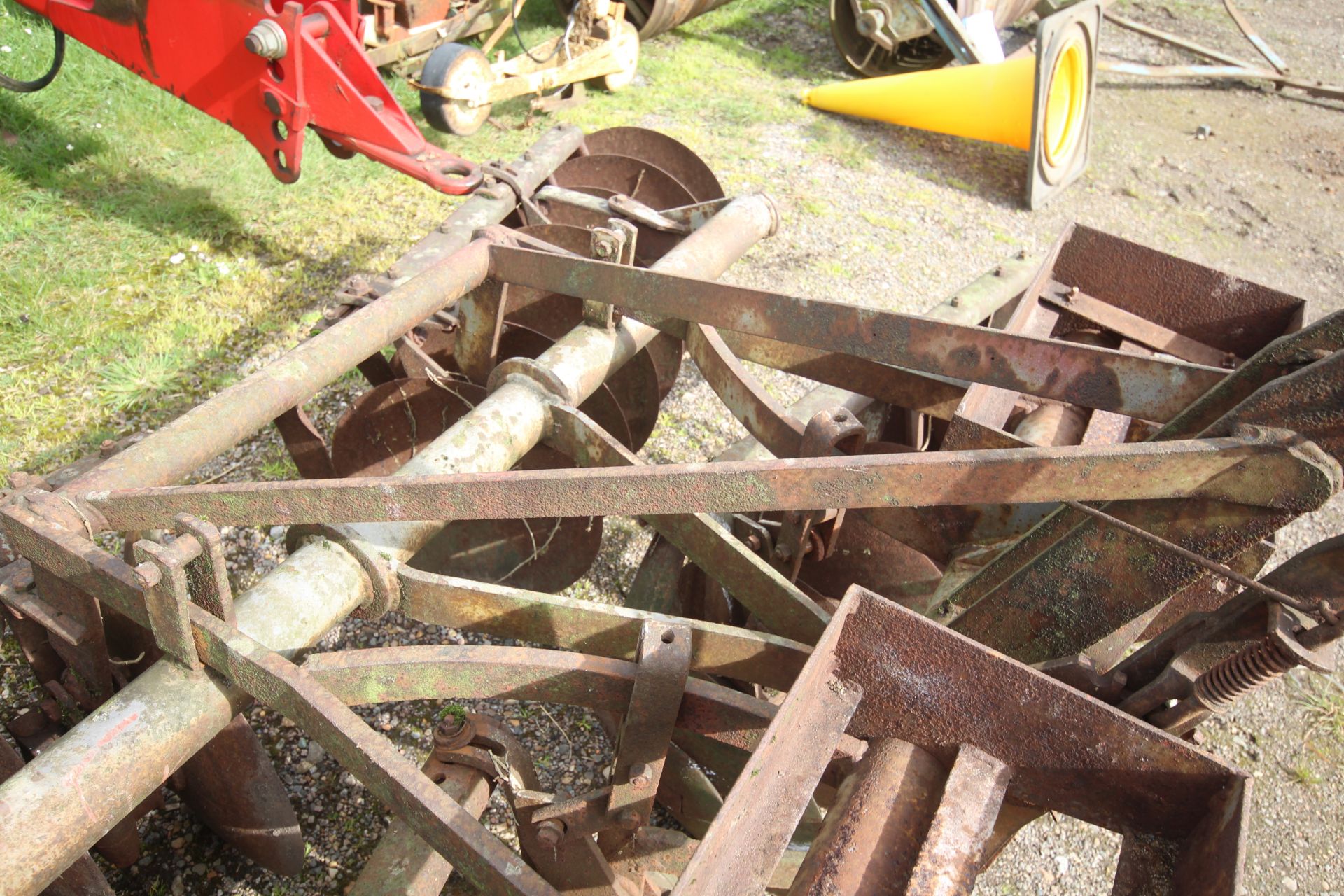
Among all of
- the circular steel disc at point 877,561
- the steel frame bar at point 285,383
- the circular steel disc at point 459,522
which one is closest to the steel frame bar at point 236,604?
the steel frame bar at point 285,383

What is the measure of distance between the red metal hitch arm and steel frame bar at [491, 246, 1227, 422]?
1.51 meters

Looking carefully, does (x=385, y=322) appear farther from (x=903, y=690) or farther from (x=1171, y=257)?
(x=1171, y=257)

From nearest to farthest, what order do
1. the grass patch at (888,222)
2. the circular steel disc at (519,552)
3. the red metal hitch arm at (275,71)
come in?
the circular steel disc at (519,552) < the red metal hitch arm at (275,71) < the grass patch at (888,222)

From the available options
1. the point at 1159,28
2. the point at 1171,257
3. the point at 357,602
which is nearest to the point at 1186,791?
the point at 357,602

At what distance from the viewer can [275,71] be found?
12.3 ft

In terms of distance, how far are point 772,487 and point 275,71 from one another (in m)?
3.14

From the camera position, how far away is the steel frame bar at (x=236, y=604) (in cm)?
154

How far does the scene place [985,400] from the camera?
260 cm

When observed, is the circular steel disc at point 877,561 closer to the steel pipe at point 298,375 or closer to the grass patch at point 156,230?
the steel pipe at point 298,375

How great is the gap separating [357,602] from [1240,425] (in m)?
1.84

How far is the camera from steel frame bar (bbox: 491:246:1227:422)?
2133 millimetres

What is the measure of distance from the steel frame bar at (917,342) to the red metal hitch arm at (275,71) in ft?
4.95

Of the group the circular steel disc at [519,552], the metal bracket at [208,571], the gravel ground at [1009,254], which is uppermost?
the metal bracket at [208,571]

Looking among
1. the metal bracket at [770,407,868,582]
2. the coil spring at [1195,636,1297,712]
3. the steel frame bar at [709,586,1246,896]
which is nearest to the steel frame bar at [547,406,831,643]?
the metal bracket at [770,407,868,582]
